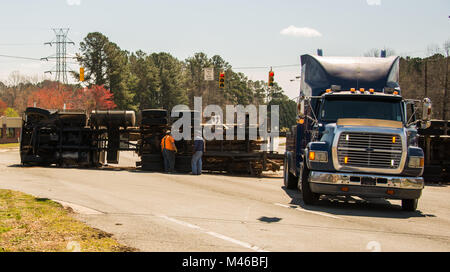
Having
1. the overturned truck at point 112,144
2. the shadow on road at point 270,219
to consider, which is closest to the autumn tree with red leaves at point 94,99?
the overturned truck at point 112,144

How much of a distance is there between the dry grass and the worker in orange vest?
35.2 feet

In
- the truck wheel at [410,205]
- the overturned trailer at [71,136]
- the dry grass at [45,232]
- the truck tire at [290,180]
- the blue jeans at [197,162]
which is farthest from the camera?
the overturned trailer at [71,136]

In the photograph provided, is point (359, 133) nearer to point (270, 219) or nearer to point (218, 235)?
point (270, 219)

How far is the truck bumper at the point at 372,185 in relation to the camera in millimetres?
11547

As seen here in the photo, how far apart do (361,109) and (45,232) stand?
7.98 meters

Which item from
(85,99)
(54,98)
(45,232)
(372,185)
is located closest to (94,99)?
(85,99)

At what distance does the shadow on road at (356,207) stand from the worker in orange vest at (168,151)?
7.99m

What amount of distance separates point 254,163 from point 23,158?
34.6 ft

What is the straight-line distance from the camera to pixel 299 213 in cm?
1135

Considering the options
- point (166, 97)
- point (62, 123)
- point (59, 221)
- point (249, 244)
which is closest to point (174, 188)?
point (59, 221)

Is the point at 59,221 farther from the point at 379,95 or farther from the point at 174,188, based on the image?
the point at 379,95

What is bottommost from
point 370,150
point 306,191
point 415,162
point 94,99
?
point 306,191

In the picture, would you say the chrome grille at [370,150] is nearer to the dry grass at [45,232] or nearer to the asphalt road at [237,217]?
the asphalt road at [237,217]

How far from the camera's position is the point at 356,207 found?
42.6 ft
